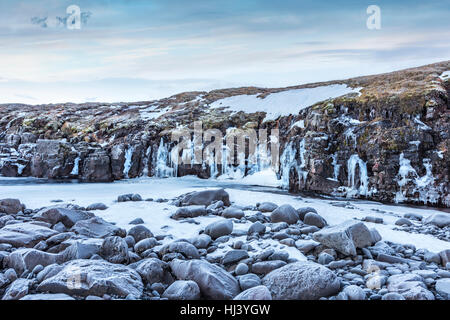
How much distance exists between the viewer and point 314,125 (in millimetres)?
18922

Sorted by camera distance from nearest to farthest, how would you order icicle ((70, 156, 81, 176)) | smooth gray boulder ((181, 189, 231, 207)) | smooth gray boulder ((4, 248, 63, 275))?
smooth gray boulder ((4, 248, 63, 275))
smooth gray boulder ((181, 189, 231, 207))
icicle ((70, 156, 81, 176))

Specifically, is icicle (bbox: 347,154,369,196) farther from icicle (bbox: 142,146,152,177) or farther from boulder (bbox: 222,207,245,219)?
icicle (bbox: 142,146,152,177)

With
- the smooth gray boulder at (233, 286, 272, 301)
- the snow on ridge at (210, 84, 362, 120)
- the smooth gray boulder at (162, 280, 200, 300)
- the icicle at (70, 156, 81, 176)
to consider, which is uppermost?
the snow on ridge at (210, 84, 362, 120)

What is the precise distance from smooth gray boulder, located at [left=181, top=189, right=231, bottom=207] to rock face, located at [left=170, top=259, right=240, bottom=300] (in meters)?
5.15

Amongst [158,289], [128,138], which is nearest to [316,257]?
[158,289]

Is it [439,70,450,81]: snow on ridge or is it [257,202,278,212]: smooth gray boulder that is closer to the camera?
[257,202,278,212]: smooth gray boulder

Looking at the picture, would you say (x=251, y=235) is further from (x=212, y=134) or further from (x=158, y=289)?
(x=212, y=134)

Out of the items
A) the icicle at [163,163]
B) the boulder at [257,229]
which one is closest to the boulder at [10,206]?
the boulder at [257,229]

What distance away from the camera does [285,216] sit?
7.27 meters

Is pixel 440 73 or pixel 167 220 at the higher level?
pixel 440 73

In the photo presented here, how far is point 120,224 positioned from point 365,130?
14.7 meters

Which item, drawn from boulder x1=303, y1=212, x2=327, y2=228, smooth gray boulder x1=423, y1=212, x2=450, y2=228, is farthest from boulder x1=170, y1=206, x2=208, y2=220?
smooth gray boulder x1=423, y1=212, x2=450, y2=228

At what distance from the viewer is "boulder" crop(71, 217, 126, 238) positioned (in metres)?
6.07

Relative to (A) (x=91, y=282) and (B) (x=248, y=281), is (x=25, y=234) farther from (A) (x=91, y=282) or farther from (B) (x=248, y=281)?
(B) (x=248, y=281)
